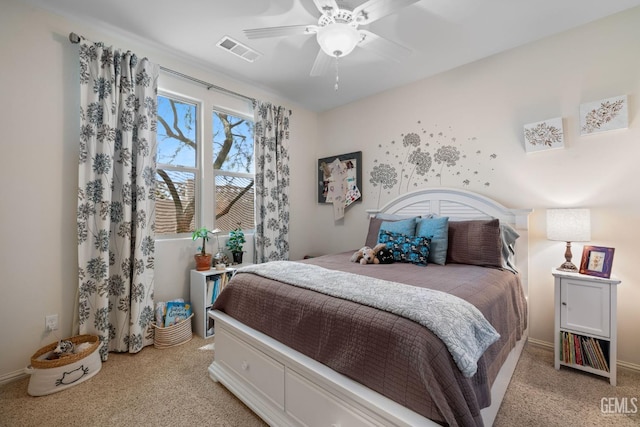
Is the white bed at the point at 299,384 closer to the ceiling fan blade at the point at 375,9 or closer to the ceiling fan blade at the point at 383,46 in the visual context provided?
the ceiling fan blade at the point at 383,46

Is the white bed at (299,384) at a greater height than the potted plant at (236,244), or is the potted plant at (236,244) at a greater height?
the potted plant at (236,244)

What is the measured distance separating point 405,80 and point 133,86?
107 inches

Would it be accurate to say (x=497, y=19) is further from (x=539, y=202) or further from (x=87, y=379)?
(x=87, y=379)

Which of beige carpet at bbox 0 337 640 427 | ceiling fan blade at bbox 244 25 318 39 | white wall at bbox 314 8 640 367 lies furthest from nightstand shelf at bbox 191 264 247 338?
white wall at bbox 314 8 640 367

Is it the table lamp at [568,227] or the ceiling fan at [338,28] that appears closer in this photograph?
the ceiling fan at [338,28]

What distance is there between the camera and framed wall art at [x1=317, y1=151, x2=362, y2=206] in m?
3.58

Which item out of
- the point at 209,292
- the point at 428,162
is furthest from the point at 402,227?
the point at 209,292

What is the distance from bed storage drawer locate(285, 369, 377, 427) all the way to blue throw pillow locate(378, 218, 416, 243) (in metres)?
1.55

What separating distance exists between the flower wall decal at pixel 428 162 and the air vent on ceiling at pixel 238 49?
5.69ft

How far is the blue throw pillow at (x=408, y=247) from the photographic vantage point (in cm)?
225

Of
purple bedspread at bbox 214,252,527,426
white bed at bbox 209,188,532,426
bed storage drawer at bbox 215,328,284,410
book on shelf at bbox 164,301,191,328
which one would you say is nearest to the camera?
purple bedspread at bbox 214,252,527,426

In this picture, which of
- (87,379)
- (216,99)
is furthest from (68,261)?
(216,99)

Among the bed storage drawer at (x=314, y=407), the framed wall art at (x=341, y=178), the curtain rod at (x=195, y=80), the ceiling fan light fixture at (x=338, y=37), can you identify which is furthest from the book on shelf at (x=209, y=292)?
the ceiling fan light fixture at (x=338, y=37)

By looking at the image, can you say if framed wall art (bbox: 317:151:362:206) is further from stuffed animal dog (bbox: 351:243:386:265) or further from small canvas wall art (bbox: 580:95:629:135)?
small canvas wall art (bbox: 580:95:629:135)
